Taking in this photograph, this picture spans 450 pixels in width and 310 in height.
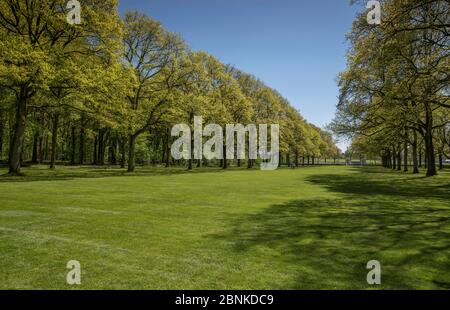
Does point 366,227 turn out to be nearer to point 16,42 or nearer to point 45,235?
point 45,235

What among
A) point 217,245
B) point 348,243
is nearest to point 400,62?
point 348,243

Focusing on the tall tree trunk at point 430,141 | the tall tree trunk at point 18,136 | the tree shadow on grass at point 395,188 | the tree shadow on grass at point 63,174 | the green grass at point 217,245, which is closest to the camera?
the green grass at point 217,245

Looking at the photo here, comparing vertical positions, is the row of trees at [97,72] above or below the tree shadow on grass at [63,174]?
above

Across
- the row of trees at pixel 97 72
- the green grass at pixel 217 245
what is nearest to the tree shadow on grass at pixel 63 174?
the row of trees at pixel 97 72

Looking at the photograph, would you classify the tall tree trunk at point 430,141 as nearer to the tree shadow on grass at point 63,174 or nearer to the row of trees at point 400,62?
the row of trees at point 400,62

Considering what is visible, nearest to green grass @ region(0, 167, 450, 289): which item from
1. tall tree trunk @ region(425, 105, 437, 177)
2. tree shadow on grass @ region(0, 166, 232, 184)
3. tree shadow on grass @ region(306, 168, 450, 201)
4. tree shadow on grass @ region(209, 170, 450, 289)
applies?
tree shadow on grass @ region(209, 170, 450, 289)

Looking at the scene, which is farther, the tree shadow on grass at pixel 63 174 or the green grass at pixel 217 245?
the tree shadow on grass at pixel 63 174

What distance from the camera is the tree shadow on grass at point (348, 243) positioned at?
252 inches

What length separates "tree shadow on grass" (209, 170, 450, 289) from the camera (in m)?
6.39

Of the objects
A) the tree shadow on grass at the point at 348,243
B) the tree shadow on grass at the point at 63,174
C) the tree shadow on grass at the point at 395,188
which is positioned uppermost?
the tree shadow on grass at the point at 63,174

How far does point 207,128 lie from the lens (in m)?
55.6

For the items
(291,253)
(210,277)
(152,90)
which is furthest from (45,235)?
(152,90)

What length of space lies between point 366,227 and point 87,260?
25.5 feet

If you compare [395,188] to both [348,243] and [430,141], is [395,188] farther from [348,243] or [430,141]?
[348,243]
